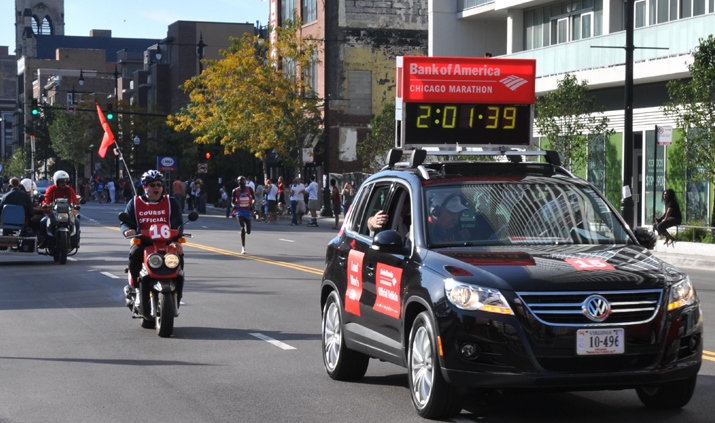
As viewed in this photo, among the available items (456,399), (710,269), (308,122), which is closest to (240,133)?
(308,122)

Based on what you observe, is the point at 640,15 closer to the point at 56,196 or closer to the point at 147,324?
the point at 56,196

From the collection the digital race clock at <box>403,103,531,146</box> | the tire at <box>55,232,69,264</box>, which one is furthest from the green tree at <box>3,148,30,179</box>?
the digital race clock at <box>403,103,531,146</box>

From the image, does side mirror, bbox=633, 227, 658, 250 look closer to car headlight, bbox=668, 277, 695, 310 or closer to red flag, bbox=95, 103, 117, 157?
car headlight, bbox=668, 277, 695, 310

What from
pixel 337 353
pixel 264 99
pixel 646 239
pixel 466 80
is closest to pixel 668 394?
pixel 646 239

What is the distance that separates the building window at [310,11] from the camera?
63797 mm

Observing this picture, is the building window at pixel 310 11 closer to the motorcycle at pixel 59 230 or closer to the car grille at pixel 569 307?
the motorcycle at pixel 59 230

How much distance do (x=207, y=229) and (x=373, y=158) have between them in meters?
13.3

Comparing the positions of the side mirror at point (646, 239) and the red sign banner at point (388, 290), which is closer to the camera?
the red sign banner at point (388, 290)

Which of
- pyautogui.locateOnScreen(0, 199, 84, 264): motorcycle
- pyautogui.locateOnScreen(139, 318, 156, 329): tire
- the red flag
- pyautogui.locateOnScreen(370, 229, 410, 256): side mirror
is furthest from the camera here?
pyautogui.locateOnScreen(0, 199, 84, 264): motorcycle

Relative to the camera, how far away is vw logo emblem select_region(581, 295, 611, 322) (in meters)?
7.39

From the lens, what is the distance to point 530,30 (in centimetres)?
4406

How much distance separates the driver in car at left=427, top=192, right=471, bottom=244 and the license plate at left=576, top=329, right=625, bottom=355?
1.39 m

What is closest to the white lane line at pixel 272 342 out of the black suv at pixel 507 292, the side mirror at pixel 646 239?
the black suv at pixel 507 292

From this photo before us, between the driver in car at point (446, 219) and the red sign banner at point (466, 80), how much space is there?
9.39 metres
